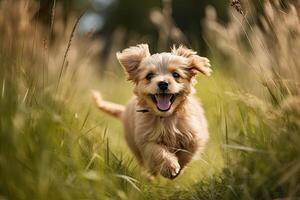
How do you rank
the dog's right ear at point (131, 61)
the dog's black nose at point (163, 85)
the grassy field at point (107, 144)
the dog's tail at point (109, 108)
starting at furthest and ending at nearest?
1. the dog's tail at point (109, 108)
2. the dog's right ear at point (131, 61)
3. the dog's black nose at point (163, 85)
4. the grassy field at point (107, 144)

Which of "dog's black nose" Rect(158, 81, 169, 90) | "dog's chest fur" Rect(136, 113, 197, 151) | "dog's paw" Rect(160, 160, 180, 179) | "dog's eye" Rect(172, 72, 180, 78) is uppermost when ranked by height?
"dog's eye" Rect(172, 72, 180, 78)

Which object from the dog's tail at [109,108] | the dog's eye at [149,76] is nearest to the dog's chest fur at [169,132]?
the dog's eye at [149,76]

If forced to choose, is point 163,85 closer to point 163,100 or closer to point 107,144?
point 163,100

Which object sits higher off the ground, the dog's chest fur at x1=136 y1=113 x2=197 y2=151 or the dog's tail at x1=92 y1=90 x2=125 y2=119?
the dog's chest fur at x1=136 y1=113 x2=197 y2=151

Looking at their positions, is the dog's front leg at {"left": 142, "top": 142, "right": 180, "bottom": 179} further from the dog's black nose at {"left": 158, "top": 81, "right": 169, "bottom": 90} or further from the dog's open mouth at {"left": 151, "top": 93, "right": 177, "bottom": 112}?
the dog's black nose at {"left": 158, "top": 81, "right": 169, "bottom": 90}

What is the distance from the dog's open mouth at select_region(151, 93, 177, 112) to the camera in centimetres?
494

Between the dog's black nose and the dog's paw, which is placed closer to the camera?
the dog's paw

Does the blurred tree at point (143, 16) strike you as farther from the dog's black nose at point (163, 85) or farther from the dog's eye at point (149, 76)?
the dog's black nose at point (163, 85)

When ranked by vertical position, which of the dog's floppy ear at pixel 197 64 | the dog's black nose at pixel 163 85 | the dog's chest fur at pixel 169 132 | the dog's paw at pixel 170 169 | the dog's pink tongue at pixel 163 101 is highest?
the dog's floppy ear at pixel 197 64

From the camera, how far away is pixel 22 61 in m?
4.32

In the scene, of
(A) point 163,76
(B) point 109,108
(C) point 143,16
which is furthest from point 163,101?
(C) point 143,16

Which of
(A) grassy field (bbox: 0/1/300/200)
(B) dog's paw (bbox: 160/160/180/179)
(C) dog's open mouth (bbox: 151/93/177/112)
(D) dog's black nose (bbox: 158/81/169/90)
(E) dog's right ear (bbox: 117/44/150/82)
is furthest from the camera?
(E) dog's right ear (bbox: 117/44/150/82)

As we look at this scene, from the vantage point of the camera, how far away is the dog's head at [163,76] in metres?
4.86

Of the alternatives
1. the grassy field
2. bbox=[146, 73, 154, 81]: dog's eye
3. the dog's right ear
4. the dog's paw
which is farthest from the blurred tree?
the grassy field
